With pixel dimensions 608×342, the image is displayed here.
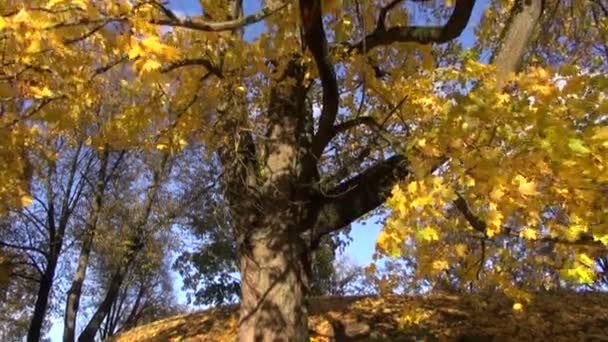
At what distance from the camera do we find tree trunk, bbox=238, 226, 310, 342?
5.56 metres

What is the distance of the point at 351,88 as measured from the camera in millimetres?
6137

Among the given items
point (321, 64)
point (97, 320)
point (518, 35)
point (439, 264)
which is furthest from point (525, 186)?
point (97, 320)

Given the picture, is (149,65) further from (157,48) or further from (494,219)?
(494,219)

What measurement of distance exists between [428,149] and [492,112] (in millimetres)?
372

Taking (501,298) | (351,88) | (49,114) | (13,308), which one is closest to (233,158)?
(351,88)

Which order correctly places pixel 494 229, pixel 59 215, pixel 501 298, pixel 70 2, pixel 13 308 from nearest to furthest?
pixel 70 2
pixel 494 229
pixel 501 298
pixel 59 215
pixel 13 308

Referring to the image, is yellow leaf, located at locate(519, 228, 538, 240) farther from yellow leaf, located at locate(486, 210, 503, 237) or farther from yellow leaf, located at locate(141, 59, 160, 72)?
yellow leaf, located at locate(141, 59, 160, 72)

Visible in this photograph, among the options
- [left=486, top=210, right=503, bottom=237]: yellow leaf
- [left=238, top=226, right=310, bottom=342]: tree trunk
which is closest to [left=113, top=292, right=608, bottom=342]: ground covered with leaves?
[left=238, top=226, right=310, bottom=342]: tree trunk

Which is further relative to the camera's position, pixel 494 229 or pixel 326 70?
pixel 326 70

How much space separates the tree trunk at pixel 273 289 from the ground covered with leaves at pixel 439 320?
196 centimetres

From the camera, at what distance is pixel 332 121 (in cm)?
544

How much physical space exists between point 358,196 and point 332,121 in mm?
852

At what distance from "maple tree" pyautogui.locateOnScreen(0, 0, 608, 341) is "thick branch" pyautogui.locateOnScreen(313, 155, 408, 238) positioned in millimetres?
17

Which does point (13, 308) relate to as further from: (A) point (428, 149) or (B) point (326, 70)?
(A) point (428, 149)
